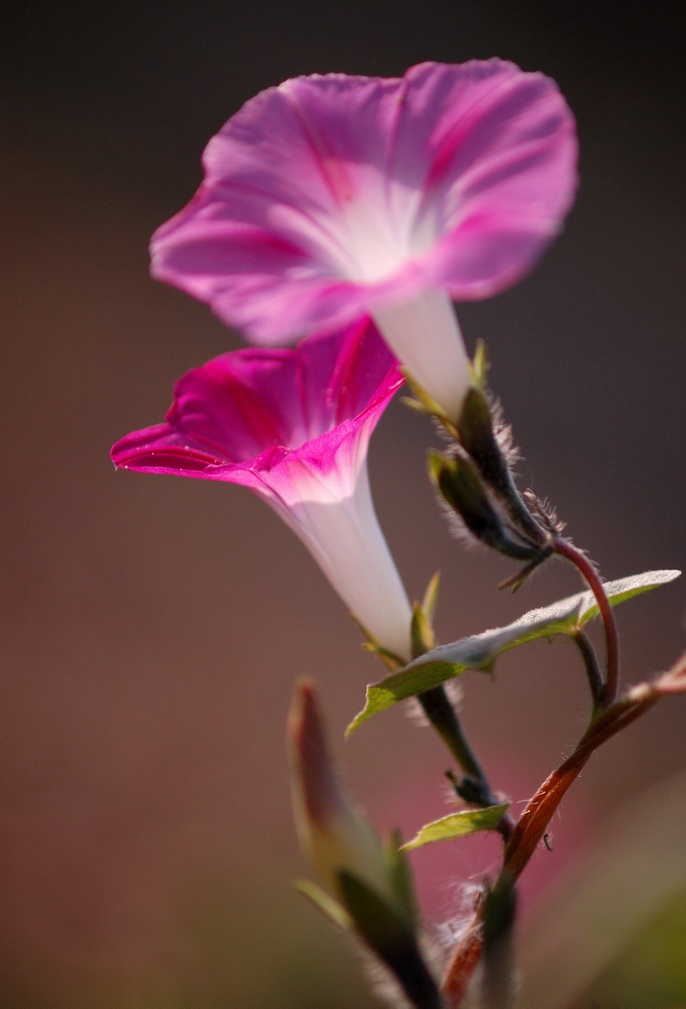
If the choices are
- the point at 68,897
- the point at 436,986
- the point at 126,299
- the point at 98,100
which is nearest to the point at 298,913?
the point at 68,897

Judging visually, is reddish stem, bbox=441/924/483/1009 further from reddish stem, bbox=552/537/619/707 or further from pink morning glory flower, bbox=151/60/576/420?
pink morning glory flower, bbox=151/60/576/420

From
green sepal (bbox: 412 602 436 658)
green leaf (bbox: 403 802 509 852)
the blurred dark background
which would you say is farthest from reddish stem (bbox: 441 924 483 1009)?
the blurred dark background

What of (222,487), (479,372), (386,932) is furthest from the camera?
(222,487)

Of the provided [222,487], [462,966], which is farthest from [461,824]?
[222,487]

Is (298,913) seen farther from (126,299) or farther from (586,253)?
(586,253)

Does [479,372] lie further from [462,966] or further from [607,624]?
[462,966]

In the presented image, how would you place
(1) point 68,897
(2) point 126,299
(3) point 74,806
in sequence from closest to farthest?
(1) point 68,897 → (3) point 74,806 → (2) point 126,299
